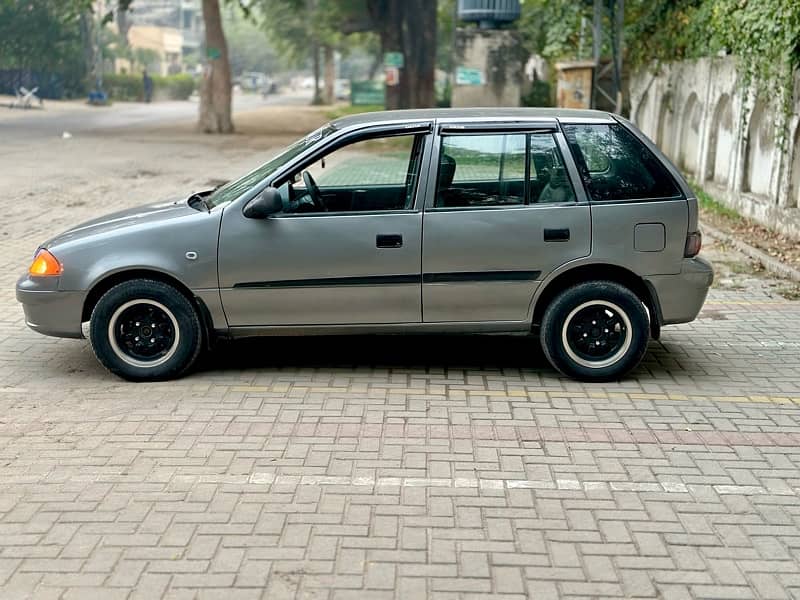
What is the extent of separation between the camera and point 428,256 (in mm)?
6535

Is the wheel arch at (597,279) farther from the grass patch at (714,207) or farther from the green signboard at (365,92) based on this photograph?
the green signboard at (365,92)

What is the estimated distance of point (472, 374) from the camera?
693 centimetres

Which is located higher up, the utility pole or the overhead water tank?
the overhead water tank

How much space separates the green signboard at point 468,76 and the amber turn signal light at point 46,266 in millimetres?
19831

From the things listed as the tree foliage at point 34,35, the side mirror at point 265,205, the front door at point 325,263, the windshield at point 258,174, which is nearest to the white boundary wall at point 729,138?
the front door at point 325,263

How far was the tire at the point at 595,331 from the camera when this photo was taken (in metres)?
6.60

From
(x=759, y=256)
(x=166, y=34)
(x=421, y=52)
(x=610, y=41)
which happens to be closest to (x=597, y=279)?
(x=759, y=256)

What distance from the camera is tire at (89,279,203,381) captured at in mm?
6523

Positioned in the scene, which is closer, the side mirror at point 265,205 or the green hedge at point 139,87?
the side mirror at point 265,205

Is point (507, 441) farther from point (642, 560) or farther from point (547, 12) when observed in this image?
point (547, 12)

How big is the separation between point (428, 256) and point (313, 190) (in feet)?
3.03

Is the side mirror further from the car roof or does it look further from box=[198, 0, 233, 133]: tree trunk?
box=[198, 0, 233, 133]: tree trunk

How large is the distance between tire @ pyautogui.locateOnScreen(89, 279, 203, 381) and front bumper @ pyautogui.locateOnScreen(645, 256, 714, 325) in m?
2.98

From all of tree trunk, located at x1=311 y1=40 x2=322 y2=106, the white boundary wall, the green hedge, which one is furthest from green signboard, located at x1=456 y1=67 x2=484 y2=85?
the green hedge
